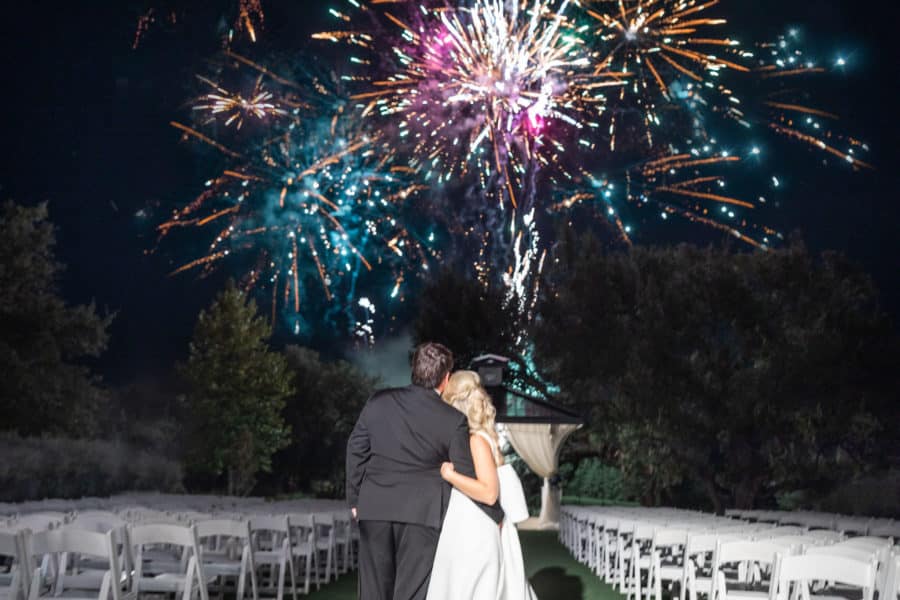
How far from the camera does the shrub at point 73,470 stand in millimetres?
17750

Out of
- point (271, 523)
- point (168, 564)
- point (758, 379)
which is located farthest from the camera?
point (758, 379)

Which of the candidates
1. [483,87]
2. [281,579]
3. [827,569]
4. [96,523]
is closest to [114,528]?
[96,523]

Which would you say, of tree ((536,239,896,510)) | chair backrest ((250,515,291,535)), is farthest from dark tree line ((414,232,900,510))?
chair backrest ((250,515,291,535))

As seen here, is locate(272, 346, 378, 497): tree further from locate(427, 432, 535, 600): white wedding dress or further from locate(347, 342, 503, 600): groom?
locate(347, 342, 503, 600): groom

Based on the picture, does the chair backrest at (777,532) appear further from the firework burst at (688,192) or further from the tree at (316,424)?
the tree at (316,424)

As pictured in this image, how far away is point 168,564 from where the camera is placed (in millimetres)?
8000

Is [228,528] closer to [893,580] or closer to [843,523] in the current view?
[893,580]

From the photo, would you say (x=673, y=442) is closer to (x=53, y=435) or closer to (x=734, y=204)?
(x=734, y=204)

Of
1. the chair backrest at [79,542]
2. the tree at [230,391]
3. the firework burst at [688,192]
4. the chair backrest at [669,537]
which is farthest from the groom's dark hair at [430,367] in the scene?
the tree at [230,391]

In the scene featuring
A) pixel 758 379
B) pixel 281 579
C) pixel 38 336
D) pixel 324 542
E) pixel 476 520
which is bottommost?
pixel 281 579

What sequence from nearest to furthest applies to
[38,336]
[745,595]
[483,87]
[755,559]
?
[755,559] → [745,595] → [483,87] → [38,336]

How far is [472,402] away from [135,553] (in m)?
4.19

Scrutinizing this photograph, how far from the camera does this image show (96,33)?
3444 cm

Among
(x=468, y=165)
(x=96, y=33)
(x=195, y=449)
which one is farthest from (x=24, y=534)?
(x=96, y=33)
